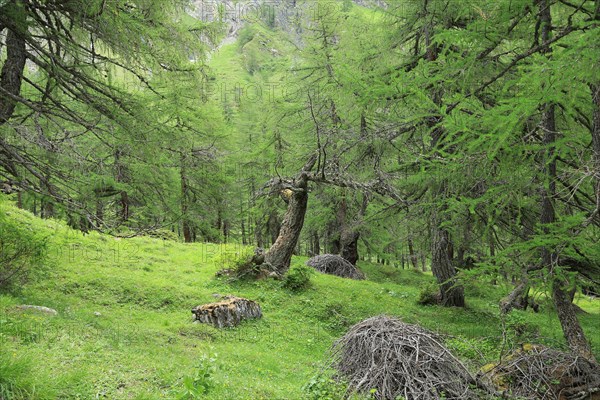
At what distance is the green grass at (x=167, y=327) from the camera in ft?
14.9

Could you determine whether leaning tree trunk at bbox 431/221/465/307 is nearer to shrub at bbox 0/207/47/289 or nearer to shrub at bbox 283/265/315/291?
shrub at bbox 283/265/315/291

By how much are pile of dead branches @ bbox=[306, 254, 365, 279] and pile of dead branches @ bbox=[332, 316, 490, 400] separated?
10.2m

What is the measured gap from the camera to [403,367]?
208 inches

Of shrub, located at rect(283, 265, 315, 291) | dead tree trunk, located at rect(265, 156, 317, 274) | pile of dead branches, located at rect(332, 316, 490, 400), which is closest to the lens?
pile of dead branches, located at rect(332, 316, 490, 400)

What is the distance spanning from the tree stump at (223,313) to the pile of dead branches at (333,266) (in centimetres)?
756

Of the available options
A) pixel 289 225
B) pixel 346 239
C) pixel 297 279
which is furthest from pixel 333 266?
pixel 297 279

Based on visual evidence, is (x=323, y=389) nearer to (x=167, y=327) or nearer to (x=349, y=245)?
(x=167, y=327)

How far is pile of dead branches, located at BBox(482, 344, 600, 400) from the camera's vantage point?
527 centimetres

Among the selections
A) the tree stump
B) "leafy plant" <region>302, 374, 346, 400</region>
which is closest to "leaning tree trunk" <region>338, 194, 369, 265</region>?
the tree stump

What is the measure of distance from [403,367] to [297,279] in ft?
21.1

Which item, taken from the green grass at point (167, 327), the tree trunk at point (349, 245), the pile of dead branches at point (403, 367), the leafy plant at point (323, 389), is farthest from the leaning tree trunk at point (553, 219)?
the tree trunk at point (349, 245)

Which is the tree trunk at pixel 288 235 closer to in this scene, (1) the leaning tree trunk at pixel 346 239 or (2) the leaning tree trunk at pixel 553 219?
(1) the leaning tree trunk at pixel 346 239

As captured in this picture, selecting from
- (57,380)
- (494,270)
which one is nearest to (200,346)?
(57,380)

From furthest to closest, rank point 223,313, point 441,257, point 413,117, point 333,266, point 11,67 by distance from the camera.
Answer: point 333,266 → point 441,257 → point 223,313 → point 11,67 → point 413,117
